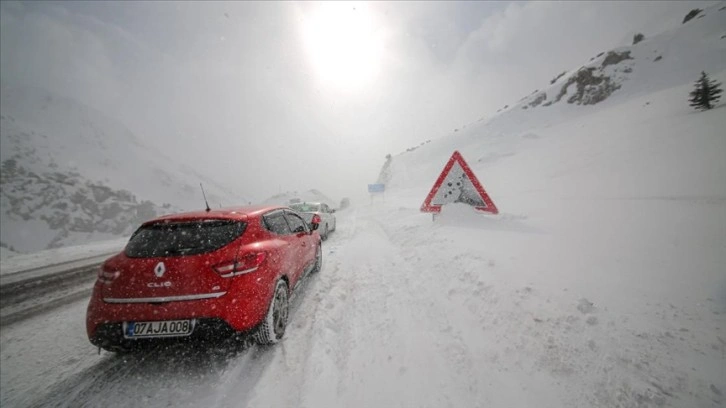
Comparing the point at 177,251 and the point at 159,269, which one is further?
the point at 177,251

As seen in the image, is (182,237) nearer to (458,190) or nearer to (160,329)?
(160,329)

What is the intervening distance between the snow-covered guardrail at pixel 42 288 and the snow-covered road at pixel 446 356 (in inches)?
31.9

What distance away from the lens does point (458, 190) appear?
6.70 m

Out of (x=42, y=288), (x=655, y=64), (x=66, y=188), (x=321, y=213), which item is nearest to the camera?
(x=42, y=288)

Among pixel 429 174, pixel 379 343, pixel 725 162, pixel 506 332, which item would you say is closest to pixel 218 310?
pixel 379 343

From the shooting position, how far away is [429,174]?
31.8 meters

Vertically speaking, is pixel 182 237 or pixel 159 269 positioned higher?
pixel 182 237

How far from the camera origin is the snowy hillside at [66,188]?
107 ft

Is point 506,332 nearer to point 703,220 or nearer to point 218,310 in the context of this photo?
point 218,310

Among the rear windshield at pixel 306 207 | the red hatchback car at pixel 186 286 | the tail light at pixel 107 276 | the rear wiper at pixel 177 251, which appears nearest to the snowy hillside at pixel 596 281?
the red hatchback car at pixel 186 286

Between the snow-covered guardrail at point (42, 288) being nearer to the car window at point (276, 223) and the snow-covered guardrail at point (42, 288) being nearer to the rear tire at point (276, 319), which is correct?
the car window at point (276, 223)

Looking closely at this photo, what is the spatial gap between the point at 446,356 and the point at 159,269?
3007 mm

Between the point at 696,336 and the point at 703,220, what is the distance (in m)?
2.49

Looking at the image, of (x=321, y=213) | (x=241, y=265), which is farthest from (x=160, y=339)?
(x=321, y=213)
